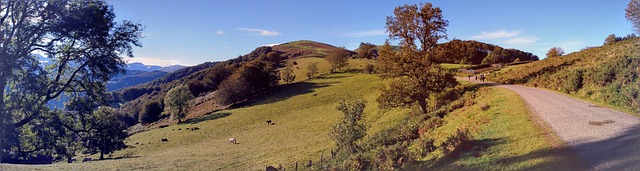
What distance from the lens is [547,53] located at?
109 metres

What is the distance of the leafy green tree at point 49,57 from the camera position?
9.66 m

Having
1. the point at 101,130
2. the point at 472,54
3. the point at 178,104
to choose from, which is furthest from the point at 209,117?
the point at 472,54

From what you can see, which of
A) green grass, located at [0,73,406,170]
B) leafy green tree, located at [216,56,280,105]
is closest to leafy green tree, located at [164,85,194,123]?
green grass, located at [0,73,406,170]

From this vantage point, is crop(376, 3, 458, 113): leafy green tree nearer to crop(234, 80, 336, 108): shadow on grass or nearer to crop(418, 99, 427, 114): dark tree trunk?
crop(418, 99, 427, 114): dark tree trunk

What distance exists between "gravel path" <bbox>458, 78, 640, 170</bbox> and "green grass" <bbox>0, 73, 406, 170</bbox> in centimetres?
1930

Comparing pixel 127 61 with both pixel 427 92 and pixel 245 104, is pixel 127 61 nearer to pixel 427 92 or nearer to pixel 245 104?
pixel 427 92

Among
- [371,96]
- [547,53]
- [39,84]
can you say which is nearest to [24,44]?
[39,84]

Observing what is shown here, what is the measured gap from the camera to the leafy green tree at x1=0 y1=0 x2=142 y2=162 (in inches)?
380

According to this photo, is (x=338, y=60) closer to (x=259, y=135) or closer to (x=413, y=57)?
(x=259, y=135)

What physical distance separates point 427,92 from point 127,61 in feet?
99.4

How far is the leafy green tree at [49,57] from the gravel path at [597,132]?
1672 centimetres

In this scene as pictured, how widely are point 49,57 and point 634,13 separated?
61.5 metres

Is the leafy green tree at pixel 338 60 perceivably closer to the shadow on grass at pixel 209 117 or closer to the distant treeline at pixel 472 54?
the distant treeline at pixel 472 54

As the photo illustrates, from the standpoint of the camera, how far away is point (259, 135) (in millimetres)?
54438
